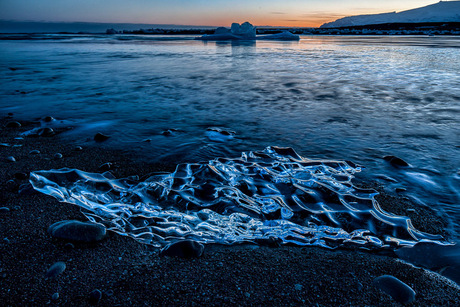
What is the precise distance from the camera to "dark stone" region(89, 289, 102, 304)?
1305mm

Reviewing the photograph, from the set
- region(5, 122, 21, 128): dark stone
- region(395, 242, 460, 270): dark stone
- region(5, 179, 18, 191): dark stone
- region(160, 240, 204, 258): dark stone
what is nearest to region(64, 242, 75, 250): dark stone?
region(160, 240, 204, 258): dark stone

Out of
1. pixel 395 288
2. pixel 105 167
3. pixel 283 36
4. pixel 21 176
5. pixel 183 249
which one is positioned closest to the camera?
pixel 395 288

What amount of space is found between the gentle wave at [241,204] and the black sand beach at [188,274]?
139 millimetres

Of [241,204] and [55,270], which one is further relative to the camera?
[241,204]

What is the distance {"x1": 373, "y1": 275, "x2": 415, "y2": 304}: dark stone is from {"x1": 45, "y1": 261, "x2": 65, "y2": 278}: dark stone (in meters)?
1.69

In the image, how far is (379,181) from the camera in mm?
2602

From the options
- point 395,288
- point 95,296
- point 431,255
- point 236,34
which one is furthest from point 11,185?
Answer: point 236,34

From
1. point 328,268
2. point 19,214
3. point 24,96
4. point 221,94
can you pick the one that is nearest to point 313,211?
point 328,268

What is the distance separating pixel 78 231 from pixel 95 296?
55cm

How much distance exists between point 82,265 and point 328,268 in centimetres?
139

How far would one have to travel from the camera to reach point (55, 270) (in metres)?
1.46

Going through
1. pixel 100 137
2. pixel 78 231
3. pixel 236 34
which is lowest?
pixel 78 231

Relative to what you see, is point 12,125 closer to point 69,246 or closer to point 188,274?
point 69,246

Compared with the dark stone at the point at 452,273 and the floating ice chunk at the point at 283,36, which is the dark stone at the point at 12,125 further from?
the floating ice chunk at the point at 283,36
